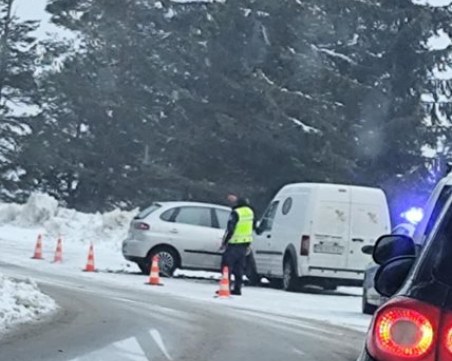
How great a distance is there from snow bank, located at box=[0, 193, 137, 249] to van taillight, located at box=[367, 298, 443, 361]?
29.9 m

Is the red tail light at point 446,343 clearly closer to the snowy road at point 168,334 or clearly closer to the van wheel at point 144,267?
the snowy road at point 168,334

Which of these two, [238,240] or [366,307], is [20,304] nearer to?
[366,307]

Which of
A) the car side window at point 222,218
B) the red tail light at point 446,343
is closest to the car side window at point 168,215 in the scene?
the car side window at point 222,218

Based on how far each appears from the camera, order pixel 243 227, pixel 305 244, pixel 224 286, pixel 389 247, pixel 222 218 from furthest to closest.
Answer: pixel 222 218, pixel 305 244, pixel 243 227, pixel 224 286, pixel 389 247

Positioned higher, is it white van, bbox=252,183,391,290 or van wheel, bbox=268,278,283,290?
white van, bbox=252,183,391,290

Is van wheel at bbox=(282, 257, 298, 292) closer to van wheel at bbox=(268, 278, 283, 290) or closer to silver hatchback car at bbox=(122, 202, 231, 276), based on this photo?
van wheel at bbox=(268, 278, 283, 290)

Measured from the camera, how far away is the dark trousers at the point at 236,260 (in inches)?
769

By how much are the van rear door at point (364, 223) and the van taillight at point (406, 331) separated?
17.3 metres

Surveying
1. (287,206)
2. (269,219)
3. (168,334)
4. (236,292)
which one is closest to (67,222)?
(269,219)

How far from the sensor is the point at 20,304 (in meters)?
14.0

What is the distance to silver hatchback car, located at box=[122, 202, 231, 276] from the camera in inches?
916

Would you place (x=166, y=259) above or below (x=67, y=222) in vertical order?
below

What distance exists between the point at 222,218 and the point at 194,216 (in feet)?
1.92

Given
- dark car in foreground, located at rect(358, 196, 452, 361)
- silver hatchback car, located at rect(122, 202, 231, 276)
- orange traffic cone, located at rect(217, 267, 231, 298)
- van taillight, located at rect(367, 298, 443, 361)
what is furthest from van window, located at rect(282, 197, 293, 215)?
van taillight, located at rect(367, 298, 443, 361)
